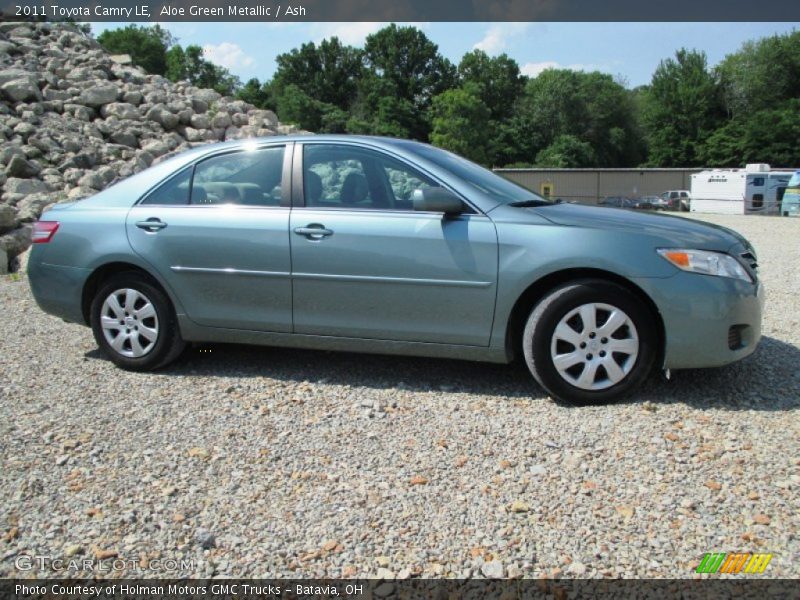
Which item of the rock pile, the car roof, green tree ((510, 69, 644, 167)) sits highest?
green tree ((510, 69, 644, 167))

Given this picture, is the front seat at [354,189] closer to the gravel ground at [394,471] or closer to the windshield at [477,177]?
the windshield at [477,177]

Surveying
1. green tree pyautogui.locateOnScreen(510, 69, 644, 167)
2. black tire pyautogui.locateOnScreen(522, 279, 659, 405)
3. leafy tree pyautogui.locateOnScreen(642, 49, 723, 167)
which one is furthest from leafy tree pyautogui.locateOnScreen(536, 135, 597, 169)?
black tire pyautogui.locateOnScreen(522, 279, 659, 405)

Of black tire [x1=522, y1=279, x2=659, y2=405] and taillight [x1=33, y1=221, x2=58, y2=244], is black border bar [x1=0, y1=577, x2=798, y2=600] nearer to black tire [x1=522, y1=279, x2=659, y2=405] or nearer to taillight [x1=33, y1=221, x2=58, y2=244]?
black tire [x1=522, y1=279, x2=659, y2=405]

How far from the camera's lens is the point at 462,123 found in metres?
67.6

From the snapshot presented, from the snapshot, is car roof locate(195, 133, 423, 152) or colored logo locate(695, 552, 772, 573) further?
car roof locate(195, 133, 423, 152)

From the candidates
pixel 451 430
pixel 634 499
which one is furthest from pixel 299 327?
pixel 634 499

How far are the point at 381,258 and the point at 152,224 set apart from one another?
5.72 ft

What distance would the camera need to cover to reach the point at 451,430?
389cm

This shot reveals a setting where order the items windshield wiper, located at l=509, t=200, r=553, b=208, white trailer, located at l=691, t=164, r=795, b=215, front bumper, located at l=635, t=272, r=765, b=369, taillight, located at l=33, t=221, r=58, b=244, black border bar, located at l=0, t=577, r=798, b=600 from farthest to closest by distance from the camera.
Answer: white trailer, located at l=691, t=164, r=795, b=215
taillight, located at l=33, t=221, r=58, b=244
windshield wiper, located at l=509, t=200, r=553, b=208
front bumper, located at l=635, t=272, r=765, b=369
black border bar, located at l=0, t=577, r=798, b=600

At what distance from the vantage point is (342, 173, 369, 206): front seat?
4.69 meters

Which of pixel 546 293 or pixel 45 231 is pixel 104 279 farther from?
pixel 546 293

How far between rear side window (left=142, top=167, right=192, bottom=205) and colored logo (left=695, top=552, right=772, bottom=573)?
4.00 meters

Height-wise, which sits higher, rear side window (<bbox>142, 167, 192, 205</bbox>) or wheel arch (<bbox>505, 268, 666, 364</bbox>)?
rear side window (<bbox>142, 167, 192, 205</bbox>)

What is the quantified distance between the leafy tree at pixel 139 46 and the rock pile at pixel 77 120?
5522 centimetres
